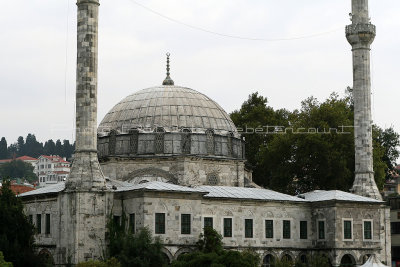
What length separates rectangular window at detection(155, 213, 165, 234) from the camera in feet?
128

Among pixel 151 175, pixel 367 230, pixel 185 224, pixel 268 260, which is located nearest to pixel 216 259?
pixel 185 224

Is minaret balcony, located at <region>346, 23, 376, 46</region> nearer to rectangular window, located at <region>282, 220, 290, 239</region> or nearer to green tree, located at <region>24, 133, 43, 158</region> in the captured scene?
rectangular window, located at <region>282, 220, 290, 239</region>

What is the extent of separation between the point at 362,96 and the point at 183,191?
15.0m

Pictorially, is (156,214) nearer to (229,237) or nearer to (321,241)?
(229,237)

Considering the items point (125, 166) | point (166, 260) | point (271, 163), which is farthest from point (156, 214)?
point (271, 163)

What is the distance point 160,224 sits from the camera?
39125mm

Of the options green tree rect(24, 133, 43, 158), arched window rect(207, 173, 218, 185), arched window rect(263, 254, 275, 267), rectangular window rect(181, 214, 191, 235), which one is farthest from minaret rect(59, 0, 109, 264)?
green tree rect(24, 133, 43, 158)

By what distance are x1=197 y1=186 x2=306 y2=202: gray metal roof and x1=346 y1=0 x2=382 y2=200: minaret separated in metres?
5.23

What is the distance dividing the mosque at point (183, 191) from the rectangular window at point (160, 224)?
0.05 m

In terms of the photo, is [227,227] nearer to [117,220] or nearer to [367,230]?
[117,220]

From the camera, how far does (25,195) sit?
43156 millimetres

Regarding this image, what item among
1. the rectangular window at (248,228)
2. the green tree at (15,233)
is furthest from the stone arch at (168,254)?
the green tree at (15,233)

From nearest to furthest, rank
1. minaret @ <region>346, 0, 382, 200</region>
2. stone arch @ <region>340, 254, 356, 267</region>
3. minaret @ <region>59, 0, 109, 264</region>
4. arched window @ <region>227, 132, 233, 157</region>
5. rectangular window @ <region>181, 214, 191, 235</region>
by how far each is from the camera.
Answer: minaret @ <region>59, 0, 109, 264</region>, rectangular window @ <region>181, 214, 191, 235</region>, stone arch @ <region>340, 254, 356, 267</region>, arched window @ <region>227, 132, 233, 157</region>, minaret @ <region>346, 0, 382, 200</region>

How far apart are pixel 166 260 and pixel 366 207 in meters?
12.1
